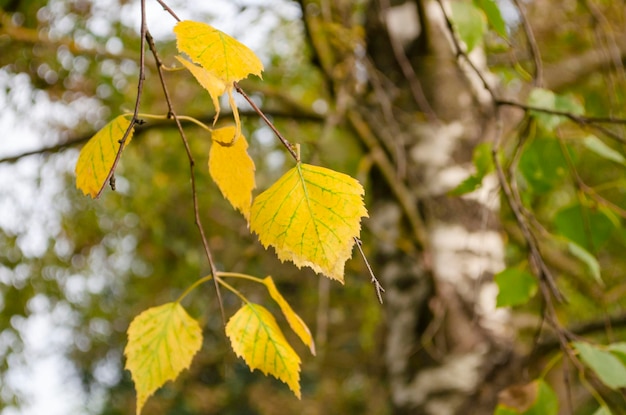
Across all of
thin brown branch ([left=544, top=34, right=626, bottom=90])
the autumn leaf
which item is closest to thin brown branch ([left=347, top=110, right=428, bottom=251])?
thin brown branch ([left=544, top=34, right=626, bottom=90])

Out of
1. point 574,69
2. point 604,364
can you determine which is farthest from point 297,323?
point 574,69

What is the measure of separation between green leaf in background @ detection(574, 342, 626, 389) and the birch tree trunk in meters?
0.54

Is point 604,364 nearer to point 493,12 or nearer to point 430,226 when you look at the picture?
point 493,12

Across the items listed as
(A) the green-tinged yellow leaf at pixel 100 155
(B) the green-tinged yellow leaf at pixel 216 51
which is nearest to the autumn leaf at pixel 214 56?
(B) the green-tinged yellow leaf at pixel 216 51

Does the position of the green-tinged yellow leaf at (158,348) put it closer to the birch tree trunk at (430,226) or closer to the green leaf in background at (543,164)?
the green leaf in background at (543,164)

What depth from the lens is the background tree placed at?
2.63ft

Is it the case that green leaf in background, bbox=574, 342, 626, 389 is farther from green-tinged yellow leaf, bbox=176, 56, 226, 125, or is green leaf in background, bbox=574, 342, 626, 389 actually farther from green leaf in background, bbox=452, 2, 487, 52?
green-tinged yellow leaf, bbox=176, 56, 226, 125

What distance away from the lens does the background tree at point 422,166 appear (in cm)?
80

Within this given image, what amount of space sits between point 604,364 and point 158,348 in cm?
44

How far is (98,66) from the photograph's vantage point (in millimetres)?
1977

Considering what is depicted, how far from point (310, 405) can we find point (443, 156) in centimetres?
250

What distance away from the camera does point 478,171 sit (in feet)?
2.51

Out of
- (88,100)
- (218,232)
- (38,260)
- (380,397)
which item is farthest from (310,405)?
(88,100)

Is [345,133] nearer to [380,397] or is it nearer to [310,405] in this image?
[380,397]
